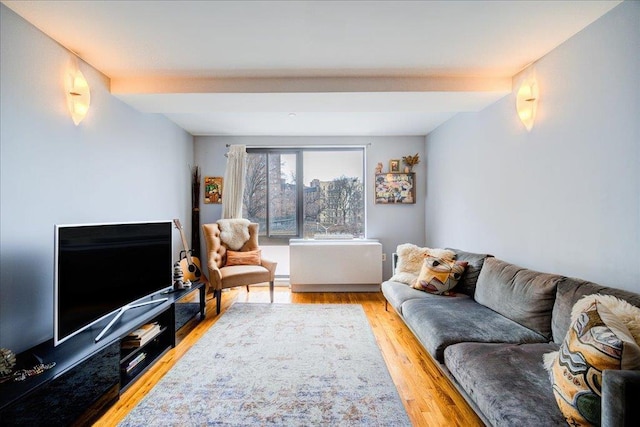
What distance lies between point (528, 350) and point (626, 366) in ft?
2.05

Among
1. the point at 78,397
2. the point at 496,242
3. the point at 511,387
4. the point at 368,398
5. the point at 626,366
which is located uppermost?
the point at 496,242

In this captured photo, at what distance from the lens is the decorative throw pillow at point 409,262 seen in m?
3.11

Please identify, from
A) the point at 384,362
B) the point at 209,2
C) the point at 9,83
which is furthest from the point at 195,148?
the point at 384,362

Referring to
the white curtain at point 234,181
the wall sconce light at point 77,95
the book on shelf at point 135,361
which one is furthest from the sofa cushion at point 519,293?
the wall sconce light at point 77,95

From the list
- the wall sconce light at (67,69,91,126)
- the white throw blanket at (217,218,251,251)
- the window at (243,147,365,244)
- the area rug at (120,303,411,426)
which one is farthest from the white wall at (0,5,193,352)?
the window at (243,147,365,244)

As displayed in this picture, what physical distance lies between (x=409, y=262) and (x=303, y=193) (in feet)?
6.78

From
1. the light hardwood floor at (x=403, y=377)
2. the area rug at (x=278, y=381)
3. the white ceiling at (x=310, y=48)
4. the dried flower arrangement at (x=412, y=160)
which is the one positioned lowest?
the light hardwood floor at (x=403, y=377)

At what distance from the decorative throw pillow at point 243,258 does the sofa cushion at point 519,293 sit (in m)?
2.57

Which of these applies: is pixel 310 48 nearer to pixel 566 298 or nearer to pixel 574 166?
pixel 574 166

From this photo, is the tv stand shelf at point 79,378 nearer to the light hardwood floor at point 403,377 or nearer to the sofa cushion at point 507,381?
the light hardwood floor at point 403,377

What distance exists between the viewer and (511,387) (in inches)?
50.4

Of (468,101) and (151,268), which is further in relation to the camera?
(468,101)

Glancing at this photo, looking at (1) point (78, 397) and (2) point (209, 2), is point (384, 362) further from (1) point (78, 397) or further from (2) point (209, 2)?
(2) point (209, 2)

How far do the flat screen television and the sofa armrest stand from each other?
97.9 inches
